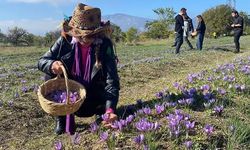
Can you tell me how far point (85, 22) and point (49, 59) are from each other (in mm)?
696

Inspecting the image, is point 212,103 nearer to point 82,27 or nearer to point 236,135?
point 236,135

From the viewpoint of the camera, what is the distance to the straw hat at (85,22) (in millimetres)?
5688

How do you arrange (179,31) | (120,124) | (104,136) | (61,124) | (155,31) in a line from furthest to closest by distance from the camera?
(155,31)
(179,31)
(61,124)
(120,124)
(104,136)

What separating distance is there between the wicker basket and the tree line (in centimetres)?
3506

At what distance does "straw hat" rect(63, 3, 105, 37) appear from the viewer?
5688 millimetres

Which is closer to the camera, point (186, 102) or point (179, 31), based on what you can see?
point (186, 102)

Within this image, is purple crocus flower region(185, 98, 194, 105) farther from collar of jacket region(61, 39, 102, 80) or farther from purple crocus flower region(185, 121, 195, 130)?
collar of jacket region(61, 39, 102, 80)

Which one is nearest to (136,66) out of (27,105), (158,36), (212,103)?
(27,105)

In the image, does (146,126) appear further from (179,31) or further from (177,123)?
(179,31)

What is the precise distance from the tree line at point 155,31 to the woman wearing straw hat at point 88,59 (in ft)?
114

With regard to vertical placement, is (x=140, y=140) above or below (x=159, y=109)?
below

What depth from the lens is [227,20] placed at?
67.3 metres

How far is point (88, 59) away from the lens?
19.6 feet

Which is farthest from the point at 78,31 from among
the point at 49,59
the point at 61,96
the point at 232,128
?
the point at 232,128
